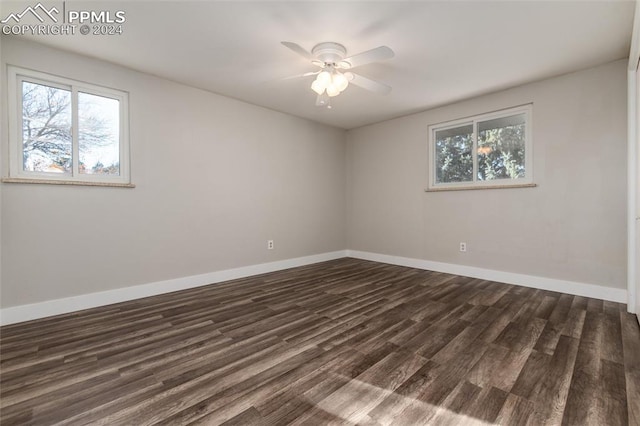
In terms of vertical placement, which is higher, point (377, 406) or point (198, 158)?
point (198, 158)

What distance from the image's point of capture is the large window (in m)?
3.38

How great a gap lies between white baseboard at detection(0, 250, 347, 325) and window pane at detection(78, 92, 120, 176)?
3.99 feet

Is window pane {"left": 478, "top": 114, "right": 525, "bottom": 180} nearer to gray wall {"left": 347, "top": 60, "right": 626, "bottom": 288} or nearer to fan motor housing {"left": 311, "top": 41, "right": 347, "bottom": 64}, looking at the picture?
gray wall {"left": 347, "top": 60, "right": 626, "bottom": 288}

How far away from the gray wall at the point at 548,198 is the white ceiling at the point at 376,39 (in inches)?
13.6

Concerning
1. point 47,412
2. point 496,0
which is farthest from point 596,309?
point 47,412

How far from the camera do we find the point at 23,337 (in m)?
2.05

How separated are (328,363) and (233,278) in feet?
7.62

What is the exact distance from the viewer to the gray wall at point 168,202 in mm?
2408

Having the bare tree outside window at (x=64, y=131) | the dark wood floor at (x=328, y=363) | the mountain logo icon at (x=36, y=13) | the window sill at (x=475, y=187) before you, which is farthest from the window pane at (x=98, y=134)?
the window sill at (x=475, y=187)

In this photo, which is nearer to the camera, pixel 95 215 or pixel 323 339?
pixel 323 339

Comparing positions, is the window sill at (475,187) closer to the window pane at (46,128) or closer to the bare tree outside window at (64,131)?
the bare tree outside window at (64,131)

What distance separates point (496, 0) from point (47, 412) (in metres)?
3.54

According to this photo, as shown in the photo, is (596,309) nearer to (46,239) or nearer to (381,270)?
(381,270)

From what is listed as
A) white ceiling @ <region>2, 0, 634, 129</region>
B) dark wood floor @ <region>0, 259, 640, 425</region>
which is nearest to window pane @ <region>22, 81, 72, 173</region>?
white ceiling @ <region>2, 0, 634, 129</region>
